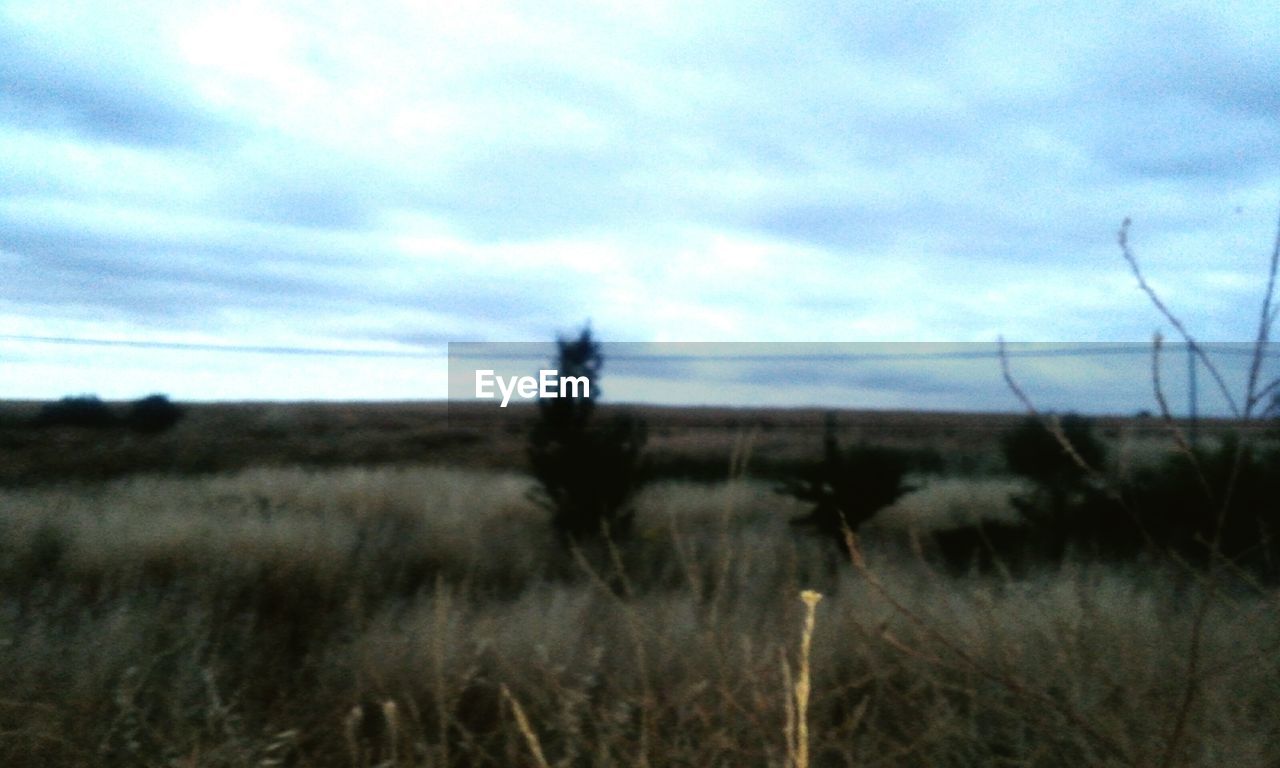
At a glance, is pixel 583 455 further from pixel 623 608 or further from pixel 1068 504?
pixel 623 608

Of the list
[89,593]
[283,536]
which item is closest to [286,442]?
[283,536]

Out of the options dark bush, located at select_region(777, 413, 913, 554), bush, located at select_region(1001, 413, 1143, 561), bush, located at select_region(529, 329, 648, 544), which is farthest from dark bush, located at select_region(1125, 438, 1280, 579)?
bush, located at select_region(529, 329, 648, 544)

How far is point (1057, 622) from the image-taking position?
5.31 meters

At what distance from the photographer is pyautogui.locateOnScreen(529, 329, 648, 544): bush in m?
14.2

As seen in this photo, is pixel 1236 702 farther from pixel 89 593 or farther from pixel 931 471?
pixel 931 471

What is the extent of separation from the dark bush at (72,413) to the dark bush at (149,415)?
520 mm

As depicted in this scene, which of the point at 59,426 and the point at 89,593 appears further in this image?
the point at 59,426

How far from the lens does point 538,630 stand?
7426mm

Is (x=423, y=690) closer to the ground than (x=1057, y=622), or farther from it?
closer to the ground

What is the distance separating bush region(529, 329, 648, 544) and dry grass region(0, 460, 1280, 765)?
704mm

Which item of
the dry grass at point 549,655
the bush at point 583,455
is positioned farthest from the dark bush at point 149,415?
the bush at point 583,455

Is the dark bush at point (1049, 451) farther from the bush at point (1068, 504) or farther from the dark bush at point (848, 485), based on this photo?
the dark bush at point (848, 485)

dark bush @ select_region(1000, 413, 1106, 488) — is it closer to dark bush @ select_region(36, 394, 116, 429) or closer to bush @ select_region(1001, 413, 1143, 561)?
bush @ select_region(1001, 413, 1143, 561)

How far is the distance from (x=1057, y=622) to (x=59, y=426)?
16170 millimetres
